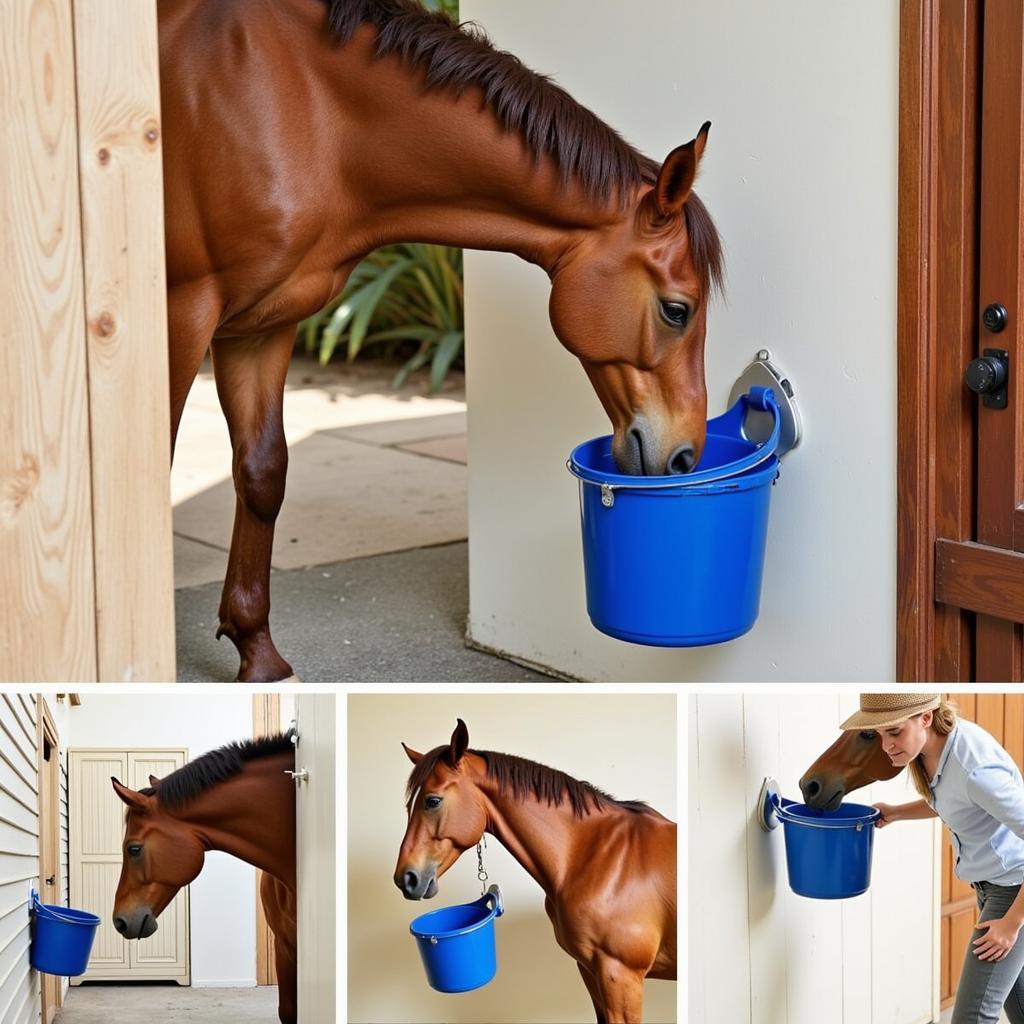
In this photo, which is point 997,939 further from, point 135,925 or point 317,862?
point 135,925

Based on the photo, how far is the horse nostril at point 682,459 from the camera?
9.26ft

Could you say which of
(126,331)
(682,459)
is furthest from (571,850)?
(682,459)

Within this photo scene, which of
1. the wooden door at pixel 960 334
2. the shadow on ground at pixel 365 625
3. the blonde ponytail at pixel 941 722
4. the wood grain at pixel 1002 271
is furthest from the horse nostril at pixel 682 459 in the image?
the blonde ponytail at pixel 941 722

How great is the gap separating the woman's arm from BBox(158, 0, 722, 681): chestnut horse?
3.87ft

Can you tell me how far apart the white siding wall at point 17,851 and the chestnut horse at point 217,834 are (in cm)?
9

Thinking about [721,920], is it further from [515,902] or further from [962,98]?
[962,98]

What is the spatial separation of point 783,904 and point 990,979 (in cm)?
27

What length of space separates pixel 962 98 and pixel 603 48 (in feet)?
3.23

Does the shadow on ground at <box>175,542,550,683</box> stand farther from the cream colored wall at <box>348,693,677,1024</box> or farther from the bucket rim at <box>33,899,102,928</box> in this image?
the bucket rim at <box>33,899,102,928</box>

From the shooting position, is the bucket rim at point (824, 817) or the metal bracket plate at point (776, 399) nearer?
the bucket rim at point (824, 817)

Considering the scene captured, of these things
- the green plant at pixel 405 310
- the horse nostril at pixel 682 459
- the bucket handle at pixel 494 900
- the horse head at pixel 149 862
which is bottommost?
the bucket handle at pixel 494 900

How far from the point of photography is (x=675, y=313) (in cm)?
280

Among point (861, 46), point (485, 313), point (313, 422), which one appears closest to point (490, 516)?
point (485, 313)

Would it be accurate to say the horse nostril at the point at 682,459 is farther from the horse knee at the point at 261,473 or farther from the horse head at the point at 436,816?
the horse head at the point at 436,816
